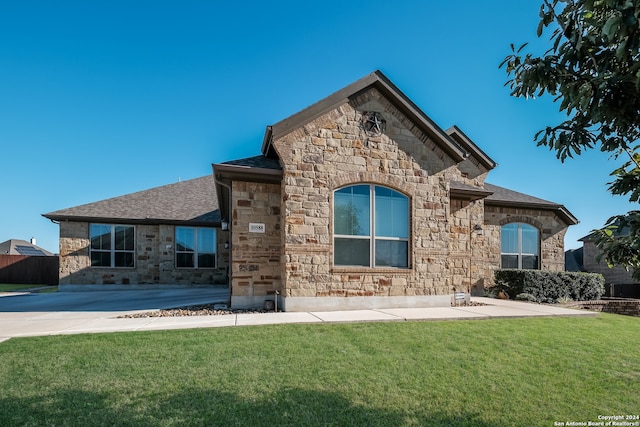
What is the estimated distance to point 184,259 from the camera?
17.0 metres

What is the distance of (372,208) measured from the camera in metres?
9.78

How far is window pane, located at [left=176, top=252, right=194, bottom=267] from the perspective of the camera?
55.4ft

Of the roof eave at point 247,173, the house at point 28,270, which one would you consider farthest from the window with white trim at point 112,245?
the roof eave at point 247,173

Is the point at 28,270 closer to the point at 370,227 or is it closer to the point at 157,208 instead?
the point at 157,208

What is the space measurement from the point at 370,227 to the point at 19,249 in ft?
118

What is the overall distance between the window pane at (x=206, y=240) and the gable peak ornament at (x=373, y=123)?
423 inches

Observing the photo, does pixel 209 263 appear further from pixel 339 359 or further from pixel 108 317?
pixel 339 359

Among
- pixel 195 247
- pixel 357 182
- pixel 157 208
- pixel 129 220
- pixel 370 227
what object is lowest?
pixel 195 247

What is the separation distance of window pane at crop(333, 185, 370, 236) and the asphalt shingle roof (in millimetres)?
9455

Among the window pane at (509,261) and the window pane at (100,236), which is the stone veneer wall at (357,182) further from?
the window pane at (100,236)

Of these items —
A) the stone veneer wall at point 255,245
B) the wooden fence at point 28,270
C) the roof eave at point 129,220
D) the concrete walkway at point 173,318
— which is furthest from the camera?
the wooden fence at point 28,270

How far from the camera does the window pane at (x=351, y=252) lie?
9.45 m

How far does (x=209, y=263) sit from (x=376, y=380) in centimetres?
1434

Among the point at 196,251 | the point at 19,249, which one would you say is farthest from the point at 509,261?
the point at 19,249
